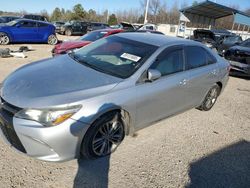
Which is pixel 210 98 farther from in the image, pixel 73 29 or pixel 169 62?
pixel 73 29

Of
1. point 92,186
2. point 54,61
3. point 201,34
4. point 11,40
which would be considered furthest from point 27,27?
point 92,186

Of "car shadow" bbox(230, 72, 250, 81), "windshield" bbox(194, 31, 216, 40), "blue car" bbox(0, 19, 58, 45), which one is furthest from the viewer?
"windshield" bbox(194, 31, 216, 40)

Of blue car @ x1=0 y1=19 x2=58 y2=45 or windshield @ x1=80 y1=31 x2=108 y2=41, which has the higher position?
windshield @ x1=80 y1=31 x2=108 y2=41

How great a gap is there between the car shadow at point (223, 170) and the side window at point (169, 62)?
4.82 feet

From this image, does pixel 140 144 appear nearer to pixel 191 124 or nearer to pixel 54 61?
pixel 191 124

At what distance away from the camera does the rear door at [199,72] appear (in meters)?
4.38

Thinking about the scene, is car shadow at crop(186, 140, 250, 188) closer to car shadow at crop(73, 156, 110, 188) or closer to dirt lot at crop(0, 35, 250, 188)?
dirt lot at crop(0, 35, 250, 188)

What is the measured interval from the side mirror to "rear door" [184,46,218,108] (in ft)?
3.22

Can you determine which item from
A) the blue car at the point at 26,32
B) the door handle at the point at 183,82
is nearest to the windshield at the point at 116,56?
the door handle at the point at 183,82

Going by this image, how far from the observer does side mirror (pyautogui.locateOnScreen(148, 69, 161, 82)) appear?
345 centimetres

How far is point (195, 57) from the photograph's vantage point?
4.59 metres

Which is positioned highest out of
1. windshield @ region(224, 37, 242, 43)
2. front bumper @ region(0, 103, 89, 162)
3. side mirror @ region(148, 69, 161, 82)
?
side mirror @ region(148, 69, 161, 82)

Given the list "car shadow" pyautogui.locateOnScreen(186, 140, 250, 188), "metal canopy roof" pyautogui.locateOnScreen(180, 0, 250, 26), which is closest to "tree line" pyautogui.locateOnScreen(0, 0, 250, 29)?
"metal canopy roof" pyautogui.locateOnScreen(180, 0, 250, 26)

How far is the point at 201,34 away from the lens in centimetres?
1477
